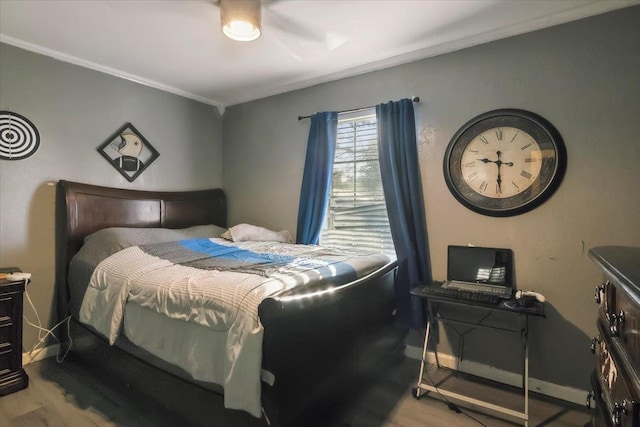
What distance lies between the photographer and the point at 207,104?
12.7 feet

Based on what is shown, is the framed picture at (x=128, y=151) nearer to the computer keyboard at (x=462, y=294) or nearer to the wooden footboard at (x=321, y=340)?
the wooden footboard at (x=321, y=340)

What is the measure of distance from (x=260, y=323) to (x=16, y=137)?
2.55 m

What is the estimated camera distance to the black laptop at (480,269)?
88.5 inches

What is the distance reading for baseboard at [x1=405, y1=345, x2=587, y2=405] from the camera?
208 centimetres

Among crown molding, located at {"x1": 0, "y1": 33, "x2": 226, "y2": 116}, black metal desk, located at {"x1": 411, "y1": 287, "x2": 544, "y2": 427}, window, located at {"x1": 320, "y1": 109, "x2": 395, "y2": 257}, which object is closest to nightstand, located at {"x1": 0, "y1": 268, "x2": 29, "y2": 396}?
crown molding, located at {"x1": 0, "y1": 33, "x2": 226, "y2": 116}

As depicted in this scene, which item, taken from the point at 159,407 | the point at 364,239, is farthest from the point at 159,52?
the point at 159,407

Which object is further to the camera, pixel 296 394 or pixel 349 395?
pixel 349 395

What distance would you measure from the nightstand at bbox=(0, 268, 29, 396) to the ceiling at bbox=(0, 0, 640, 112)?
5.92ft

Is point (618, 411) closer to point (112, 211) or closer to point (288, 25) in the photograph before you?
point (288, 25)

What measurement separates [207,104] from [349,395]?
3.45 meters

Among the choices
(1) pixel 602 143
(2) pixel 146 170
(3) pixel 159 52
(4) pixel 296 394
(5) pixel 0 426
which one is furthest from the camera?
(2) pixel 146 170

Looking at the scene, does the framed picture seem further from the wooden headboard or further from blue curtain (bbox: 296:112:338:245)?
blue curtain (bbox: 296:112:338:245)

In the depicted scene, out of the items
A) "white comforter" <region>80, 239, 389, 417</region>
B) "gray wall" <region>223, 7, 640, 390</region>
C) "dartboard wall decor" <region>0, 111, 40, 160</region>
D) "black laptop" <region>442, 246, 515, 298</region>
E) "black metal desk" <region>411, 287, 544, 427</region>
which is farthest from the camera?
"dartboard wall decor" <region>0, 111, 40, 160</region>

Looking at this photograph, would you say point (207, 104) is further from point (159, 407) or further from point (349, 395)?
point (349, 395)
